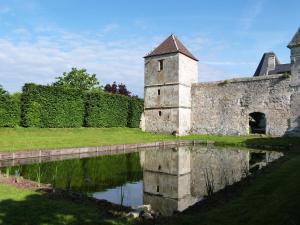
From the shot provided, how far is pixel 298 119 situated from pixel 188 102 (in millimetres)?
9949

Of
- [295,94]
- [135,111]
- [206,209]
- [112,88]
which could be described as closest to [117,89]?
[112,88]

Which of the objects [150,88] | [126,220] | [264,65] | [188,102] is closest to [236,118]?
[188,102]

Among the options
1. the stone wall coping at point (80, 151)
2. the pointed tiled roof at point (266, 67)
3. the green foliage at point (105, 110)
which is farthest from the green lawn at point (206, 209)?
the pointed tiled roof at point (266, 67)

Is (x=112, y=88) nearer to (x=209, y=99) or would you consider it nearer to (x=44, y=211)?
(x=209, y=99)

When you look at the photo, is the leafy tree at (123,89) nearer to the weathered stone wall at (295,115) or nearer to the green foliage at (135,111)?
the green foliage at (135,111)

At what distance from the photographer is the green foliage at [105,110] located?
96.3 ft

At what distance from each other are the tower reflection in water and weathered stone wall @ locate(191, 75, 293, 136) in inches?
381

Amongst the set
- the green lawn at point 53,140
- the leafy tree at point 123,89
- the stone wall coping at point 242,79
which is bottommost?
the green lawn at point 53,140

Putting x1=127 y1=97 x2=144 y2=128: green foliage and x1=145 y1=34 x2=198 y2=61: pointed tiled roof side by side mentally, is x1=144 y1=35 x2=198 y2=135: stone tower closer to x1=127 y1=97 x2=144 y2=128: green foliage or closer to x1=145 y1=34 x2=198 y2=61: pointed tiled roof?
x1=145 y1=34 x2=198 y2=61: pointed tiled roof

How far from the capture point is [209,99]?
30672mm

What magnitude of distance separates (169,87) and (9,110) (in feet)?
45.5

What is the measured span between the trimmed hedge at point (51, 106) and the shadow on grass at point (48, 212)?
18135mm

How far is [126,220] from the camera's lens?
6.22 m

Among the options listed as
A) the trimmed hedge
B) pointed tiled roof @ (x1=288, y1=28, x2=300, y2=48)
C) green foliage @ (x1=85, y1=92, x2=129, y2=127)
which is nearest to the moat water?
the trimmed hedge
